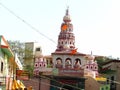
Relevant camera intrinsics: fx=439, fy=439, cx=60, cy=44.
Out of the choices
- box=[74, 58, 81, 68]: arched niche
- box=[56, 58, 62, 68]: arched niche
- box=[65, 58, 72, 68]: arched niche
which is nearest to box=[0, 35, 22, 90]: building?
box=[65, 58, 72, 68]: arched niche

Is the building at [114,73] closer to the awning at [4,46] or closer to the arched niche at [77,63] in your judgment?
the arched niche at [77,63]

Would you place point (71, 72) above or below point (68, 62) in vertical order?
below

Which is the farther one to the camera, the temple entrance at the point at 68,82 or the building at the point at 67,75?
the temple entrance at the point at 68,82

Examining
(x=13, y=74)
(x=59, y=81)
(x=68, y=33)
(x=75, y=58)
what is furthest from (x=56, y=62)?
(x=13, y=74)

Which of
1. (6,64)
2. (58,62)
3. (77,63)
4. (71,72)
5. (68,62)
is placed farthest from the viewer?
(77,63)

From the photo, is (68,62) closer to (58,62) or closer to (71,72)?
(58,62)

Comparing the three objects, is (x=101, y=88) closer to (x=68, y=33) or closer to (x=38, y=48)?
(x=68, y=33)

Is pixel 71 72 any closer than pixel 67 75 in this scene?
No

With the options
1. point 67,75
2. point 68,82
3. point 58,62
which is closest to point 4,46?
point 68,82

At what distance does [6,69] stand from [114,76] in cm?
2349

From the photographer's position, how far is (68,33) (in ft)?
268

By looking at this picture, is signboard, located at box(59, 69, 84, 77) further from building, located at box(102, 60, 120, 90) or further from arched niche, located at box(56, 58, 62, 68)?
building, located at box(102, 60, 120, 90)

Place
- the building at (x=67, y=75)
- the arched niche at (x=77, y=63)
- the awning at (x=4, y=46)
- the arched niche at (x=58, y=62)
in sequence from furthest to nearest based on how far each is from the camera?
1. the arched niche at (x=77, y=63)
2. the arched niche at (x=58, y=62)
3. the building at (x=67, y=75)
4. the awning at (x=4, y=46)

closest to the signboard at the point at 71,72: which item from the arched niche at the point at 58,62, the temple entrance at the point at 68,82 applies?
the temple entrance at the point at 68,82
